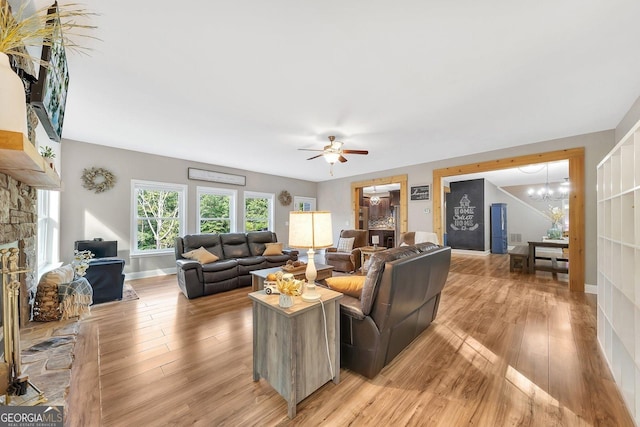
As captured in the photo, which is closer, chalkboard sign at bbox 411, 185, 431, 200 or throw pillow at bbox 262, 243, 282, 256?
Answer: throw pillow at bbox 262, 243, 282, 256

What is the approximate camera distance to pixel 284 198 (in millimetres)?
7477

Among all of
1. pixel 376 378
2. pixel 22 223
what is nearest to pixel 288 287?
pixel 376 378

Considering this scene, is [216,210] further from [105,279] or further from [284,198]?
[105,279]

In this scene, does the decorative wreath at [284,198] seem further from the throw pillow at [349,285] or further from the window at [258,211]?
the throw pillow at [349,285]

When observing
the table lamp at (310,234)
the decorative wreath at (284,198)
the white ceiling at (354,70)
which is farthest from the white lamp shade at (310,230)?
the decorative wreath at (284,198)

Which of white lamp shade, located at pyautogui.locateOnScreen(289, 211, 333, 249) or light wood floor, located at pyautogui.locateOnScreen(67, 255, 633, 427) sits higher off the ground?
white lamp shade, located at pyautogui.locateOnScreen(289, 211, 333, 249)

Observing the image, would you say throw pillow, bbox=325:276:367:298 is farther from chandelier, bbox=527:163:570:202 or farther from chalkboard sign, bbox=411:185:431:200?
chandelier, bbox=527:163:570:202

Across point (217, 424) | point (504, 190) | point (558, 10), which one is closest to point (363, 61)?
point (558, 10)

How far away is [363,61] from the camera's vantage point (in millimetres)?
2107

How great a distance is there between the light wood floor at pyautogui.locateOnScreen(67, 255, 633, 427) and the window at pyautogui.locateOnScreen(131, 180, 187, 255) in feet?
6.96

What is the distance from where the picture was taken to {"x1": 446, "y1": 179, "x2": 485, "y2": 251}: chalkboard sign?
25.9 ft

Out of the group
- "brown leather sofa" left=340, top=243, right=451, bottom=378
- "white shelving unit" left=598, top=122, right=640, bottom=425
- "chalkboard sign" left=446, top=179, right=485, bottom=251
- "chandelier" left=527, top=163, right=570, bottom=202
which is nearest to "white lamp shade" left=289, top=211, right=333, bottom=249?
"brown leather sofa" left=340, top=243, right=451, bottom=378

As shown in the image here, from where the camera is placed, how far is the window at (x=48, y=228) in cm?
331

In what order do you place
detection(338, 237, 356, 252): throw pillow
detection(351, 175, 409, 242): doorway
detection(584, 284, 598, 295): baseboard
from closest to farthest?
detection(584, 284, 598, 295): baseboard
detection(338, 237, 356, 252): throw pillow
detection(351, 175, 409, 242): doorway
